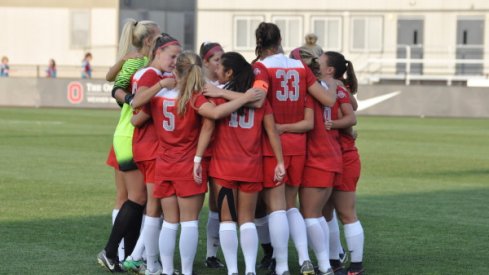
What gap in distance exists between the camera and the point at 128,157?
30.4 feet

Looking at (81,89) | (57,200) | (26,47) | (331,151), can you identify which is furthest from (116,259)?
A: (26,47)

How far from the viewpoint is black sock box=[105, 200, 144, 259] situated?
9297 millimetres

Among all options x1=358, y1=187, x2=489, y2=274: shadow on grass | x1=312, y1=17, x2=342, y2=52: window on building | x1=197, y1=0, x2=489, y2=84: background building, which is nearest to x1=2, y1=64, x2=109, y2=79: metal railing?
x1=197, y1=0, x2=489, y2=84: background building

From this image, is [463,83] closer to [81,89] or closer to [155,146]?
[81,89]

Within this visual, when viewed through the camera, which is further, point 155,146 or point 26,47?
point 26,47

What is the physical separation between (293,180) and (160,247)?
3.84 feet

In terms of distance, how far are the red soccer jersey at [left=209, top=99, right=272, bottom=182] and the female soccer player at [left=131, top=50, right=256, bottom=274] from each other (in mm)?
135

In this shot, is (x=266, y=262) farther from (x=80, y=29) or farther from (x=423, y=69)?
(x=80, y=29)

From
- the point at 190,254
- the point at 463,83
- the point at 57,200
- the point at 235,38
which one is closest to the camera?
the point at 190,254

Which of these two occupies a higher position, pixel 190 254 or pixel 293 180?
pixel 293 180

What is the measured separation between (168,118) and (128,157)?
31.8 inches

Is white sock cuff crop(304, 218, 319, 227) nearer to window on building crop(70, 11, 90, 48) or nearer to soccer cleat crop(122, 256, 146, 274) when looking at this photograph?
soccer cleat crop(122, 256, 146, 274)

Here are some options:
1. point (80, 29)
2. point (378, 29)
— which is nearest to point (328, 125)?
point (378, 29)

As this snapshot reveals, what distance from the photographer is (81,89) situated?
4134 cm
